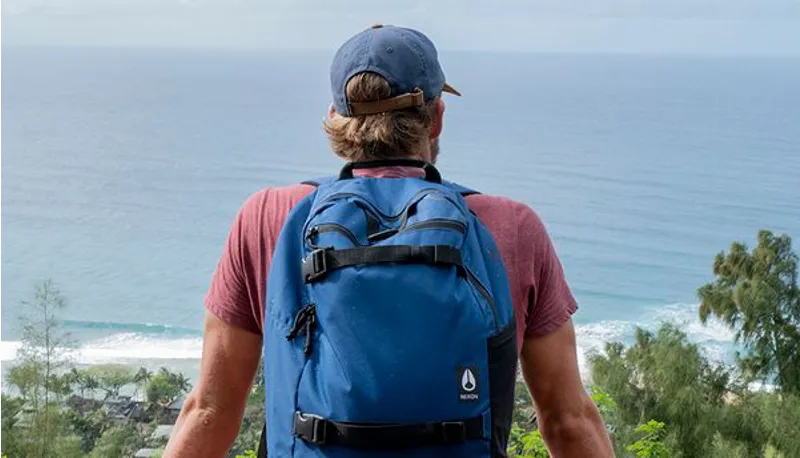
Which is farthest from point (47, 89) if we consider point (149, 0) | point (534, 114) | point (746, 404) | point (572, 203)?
point (746, 404)

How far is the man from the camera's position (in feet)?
3.16

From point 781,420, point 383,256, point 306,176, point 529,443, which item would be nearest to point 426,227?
point 383,256

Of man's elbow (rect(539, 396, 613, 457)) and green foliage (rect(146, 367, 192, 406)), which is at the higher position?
man's elbow (rect(539, 396, 613, 457))

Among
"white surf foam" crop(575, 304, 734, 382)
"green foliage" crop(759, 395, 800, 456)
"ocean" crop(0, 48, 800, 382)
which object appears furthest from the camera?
"ocean" crop(0, 48, 800, 382)

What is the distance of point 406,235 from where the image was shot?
34.3 inches

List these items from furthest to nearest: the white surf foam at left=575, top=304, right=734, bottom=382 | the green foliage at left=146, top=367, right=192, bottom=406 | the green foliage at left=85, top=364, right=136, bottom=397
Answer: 1. the white surf foam at left=575, top=304, right=734, bottom=382
2. the green foliage at left=85, top=364, right=136, bottom=397
3. the green foliage at left=146, top=367, right=192, bottom=406

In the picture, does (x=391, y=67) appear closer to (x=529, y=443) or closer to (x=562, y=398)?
(x=562, y=398)

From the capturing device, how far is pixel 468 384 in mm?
843

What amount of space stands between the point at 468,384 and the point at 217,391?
297 mm

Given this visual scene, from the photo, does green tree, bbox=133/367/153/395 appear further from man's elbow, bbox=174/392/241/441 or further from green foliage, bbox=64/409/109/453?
man's elbow, bbox=174/392/241/441

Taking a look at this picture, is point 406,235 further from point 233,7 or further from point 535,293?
point 233,7

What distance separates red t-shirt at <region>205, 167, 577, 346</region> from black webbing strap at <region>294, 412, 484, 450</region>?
6.4 inches

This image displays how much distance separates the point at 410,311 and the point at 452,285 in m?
0.04

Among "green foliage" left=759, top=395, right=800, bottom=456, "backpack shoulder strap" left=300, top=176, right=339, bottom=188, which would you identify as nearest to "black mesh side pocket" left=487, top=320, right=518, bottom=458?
"backpack shoulder strap" left=300, top=176, right=339, bottom=188
